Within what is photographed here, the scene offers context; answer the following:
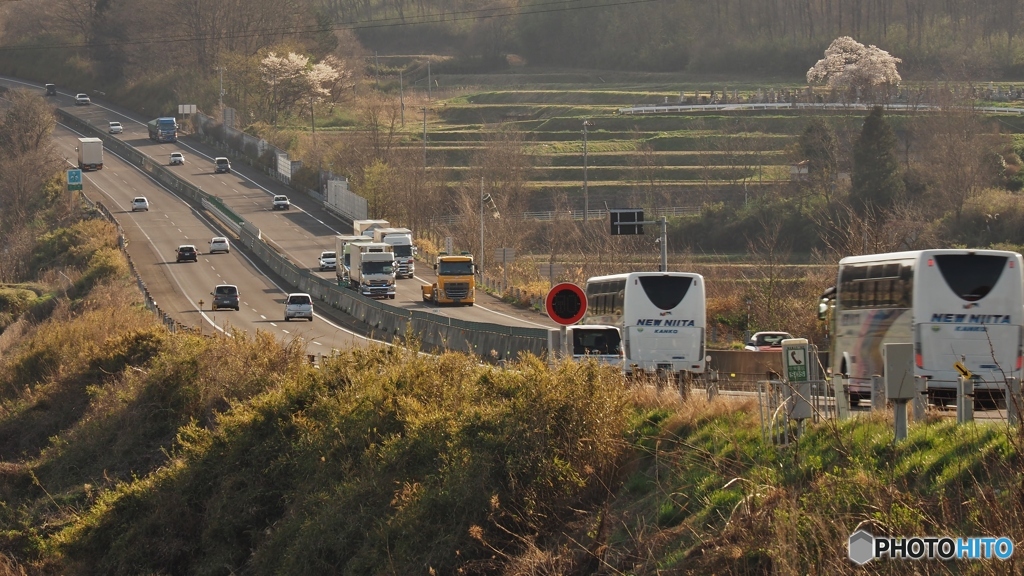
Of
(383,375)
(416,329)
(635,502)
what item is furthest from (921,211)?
(635,502)

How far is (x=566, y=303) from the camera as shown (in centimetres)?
2050

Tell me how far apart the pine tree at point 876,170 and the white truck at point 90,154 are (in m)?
67.5

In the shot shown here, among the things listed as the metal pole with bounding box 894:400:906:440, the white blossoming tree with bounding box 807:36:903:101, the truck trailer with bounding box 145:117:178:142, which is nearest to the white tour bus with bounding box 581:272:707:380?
the metal pole with bounding box 894:400:906:440

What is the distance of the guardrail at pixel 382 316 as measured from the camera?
36719 mm

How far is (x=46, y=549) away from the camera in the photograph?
26.7 m

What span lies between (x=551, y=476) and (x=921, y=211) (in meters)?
64.8

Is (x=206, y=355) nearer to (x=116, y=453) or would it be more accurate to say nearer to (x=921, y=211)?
(x=116, y=453)

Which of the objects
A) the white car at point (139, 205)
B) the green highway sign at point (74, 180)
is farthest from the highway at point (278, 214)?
the green highway sign at point (74, 180)

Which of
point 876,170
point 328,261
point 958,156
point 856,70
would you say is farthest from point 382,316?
point 856,70

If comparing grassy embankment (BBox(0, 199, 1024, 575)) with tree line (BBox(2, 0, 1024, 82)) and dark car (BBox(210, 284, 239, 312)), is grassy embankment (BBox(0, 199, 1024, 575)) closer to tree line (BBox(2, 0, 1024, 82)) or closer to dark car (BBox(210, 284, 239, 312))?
dark car (BBox(210, 284, 239, 312))

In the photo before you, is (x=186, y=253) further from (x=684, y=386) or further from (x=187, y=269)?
Result: (x=684, y=386)

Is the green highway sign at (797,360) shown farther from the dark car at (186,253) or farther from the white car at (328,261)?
the dark car at (186,253)

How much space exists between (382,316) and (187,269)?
26.0m

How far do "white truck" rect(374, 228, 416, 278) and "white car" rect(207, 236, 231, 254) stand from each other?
41.5 feet
